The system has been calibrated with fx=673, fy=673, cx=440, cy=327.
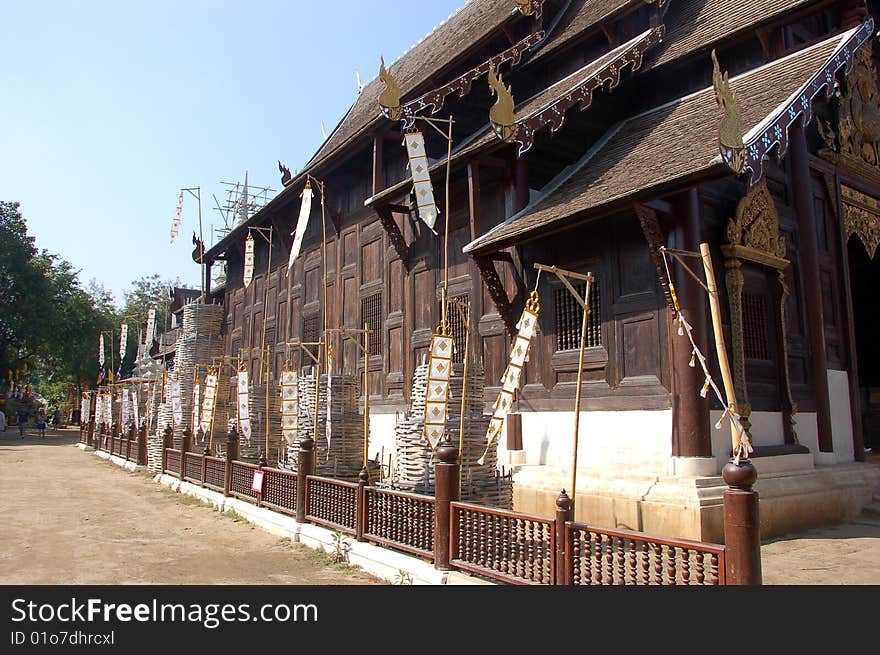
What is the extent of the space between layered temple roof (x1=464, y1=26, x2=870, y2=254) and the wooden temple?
5cm

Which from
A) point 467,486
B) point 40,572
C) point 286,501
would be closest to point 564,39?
point 467,486

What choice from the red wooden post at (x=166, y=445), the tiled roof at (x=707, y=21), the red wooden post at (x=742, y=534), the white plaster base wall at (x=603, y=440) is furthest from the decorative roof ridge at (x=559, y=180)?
the red wooden post at (x=166, y=445)

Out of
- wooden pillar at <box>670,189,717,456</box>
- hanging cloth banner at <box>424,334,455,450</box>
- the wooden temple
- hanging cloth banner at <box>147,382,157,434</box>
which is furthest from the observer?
hanging cloth banner at <box>147,382,157,434</box>

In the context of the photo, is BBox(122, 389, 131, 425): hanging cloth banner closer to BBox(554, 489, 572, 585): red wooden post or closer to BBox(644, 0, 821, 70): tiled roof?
BBox(644, 0, 821, 70): tiled roof

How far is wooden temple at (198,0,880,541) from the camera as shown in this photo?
8.76m

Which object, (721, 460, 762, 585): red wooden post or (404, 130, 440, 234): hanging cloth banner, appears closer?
(721, 460, 762, 585): red wooden post

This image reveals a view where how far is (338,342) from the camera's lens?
58.3 feet

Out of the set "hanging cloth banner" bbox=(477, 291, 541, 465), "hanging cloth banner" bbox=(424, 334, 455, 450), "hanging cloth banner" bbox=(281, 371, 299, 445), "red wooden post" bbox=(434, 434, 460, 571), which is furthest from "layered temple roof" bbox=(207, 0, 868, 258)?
"red wooden post" bbox=(434, 434, 460, 571)

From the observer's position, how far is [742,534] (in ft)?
14.1

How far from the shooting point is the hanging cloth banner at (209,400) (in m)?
17.6

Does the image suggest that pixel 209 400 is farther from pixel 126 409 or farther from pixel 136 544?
pixel 126 409

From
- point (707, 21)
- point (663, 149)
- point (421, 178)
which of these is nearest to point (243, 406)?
point (421, 178)

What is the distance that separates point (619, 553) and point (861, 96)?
1126cm

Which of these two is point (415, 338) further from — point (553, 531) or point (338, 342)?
point (553, 531)
